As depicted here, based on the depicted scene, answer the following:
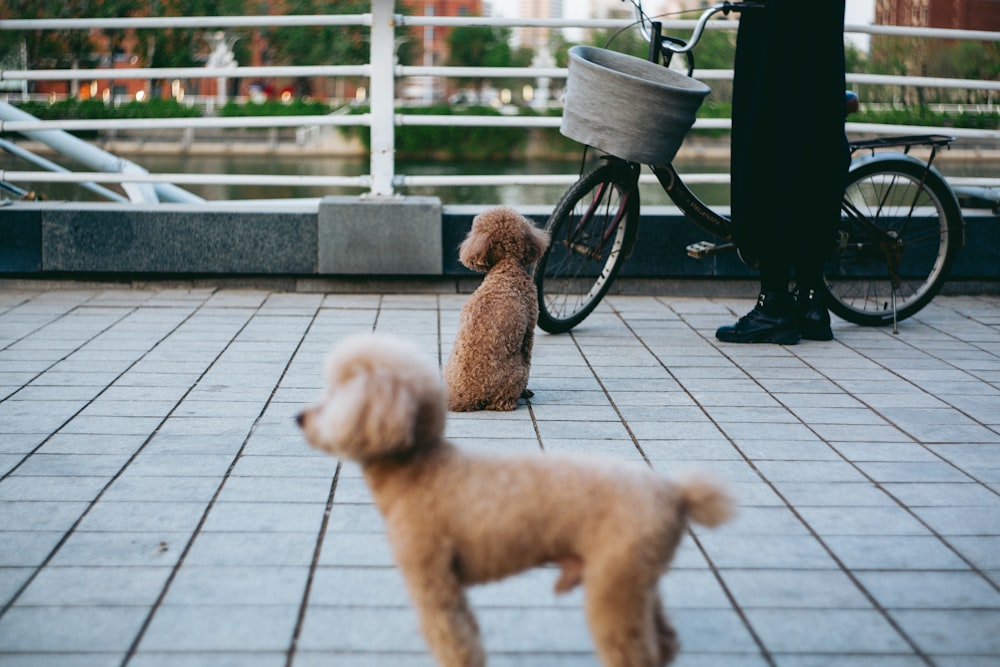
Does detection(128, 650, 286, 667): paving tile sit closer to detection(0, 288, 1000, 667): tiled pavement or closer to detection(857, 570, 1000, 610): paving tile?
detection(0, 288, 1000, 667): tiled pavement

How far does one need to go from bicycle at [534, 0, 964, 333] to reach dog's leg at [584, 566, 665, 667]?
321cm

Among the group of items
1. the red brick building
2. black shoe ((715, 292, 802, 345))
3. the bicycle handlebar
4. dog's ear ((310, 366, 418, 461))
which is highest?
the red brick building

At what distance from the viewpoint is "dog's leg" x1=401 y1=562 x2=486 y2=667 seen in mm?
2115

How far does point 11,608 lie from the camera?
Result: 2578mm

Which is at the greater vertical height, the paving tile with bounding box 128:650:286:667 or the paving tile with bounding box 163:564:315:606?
the paving tile with bounding box 163:564:315:606

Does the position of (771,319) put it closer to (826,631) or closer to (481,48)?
(826,631)

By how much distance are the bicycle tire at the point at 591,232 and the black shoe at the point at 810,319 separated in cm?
95

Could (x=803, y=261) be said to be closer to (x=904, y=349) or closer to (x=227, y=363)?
(x=904, y=349)

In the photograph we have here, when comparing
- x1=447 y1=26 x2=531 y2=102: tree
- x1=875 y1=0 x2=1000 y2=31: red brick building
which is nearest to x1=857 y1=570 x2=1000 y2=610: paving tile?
x1=875 y1=0 x2=1000 y2=31: red brick building

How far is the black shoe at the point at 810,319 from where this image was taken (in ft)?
18.6

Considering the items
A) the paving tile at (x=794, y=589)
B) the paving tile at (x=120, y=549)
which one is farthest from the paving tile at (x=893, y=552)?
the paving tile at (x=120, y=549)

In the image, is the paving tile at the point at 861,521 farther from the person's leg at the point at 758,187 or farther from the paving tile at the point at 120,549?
the person's leg at the point at 758,187

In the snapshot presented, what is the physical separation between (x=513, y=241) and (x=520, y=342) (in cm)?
40

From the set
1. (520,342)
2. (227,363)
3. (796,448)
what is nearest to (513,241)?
(520,342)
